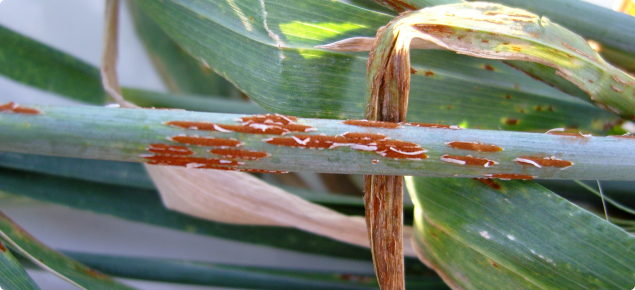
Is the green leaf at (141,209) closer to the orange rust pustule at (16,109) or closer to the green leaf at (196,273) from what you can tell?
the green leaf at (196,273)

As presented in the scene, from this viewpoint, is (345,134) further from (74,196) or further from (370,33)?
(74,196)

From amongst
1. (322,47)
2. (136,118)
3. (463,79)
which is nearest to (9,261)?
(136,118)

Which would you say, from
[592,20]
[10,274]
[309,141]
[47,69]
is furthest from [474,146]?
[47,69]

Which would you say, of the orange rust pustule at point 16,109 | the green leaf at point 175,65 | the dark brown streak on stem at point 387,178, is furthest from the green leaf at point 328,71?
the green leaf at point 175,65

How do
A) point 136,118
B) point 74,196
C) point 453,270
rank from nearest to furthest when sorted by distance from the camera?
1. point 136,118
2. point 453,270
3. point 74,196

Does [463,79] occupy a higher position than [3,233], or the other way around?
[463,79]

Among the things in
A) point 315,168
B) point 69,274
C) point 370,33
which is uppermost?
point 370,33

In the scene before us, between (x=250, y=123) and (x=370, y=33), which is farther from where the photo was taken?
(x=370, y=33)

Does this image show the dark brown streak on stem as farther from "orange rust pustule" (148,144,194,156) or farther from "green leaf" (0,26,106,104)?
"green leaf" (0,26,106,104)

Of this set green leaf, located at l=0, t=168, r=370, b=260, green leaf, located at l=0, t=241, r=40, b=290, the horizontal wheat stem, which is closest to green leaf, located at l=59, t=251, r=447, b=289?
green leaf, located at l=0, t=168, r=370, b=260
